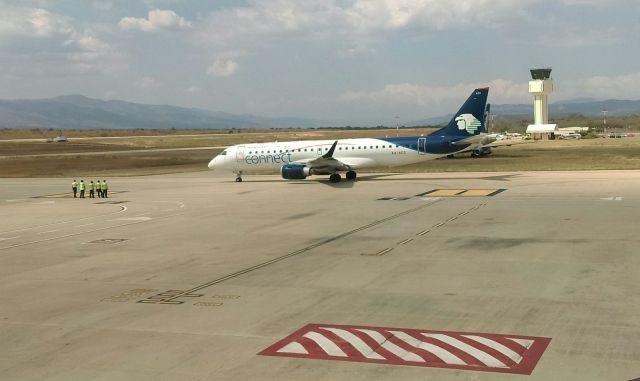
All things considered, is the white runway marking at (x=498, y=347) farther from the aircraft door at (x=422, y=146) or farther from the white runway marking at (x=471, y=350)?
the aircraft door at (x=422, y=146)

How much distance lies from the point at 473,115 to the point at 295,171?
1530 cm

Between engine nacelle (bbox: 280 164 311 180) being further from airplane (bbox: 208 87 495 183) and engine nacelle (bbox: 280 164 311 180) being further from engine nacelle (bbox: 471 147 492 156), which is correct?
engine nacelle (bbox: 471 147 492 156)

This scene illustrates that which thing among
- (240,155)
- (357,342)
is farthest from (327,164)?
(357,342)

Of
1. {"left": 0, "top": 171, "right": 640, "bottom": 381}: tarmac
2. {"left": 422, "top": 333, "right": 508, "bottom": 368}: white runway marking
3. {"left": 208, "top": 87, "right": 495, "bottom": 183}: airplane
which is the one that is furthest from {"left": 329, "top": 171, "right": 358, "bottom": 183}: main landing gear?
{"left": 422, "top": 333, "right": 508, "bottom": 368}: white runway marking

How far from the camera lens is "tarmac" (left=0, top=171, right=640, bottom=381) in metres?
12.7

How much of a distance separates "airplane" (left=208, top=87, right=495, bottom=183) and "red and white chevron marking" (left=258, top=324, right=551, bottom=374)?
38.4 meters

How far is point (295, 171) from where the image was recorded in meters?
54.1

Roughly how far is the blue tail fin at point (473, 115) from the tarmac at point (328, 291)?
15407mm

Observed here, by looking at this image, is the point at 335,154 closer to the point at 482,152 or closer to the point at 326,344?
the point at 482,152

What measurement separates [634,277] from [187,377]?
1356cm

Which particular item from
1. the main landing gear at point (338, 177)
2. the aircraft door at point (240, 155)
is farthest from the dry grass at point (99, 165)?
the main landing gear at point (338, 177)

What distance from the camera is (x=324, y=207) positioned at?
39.3 metres

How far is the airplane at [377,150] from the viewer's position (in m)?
54.2

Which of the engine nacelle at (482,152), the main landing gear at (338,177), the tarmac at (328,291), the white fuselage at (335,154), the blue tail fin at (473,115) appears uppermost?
the blue tail fin at (473,115)
